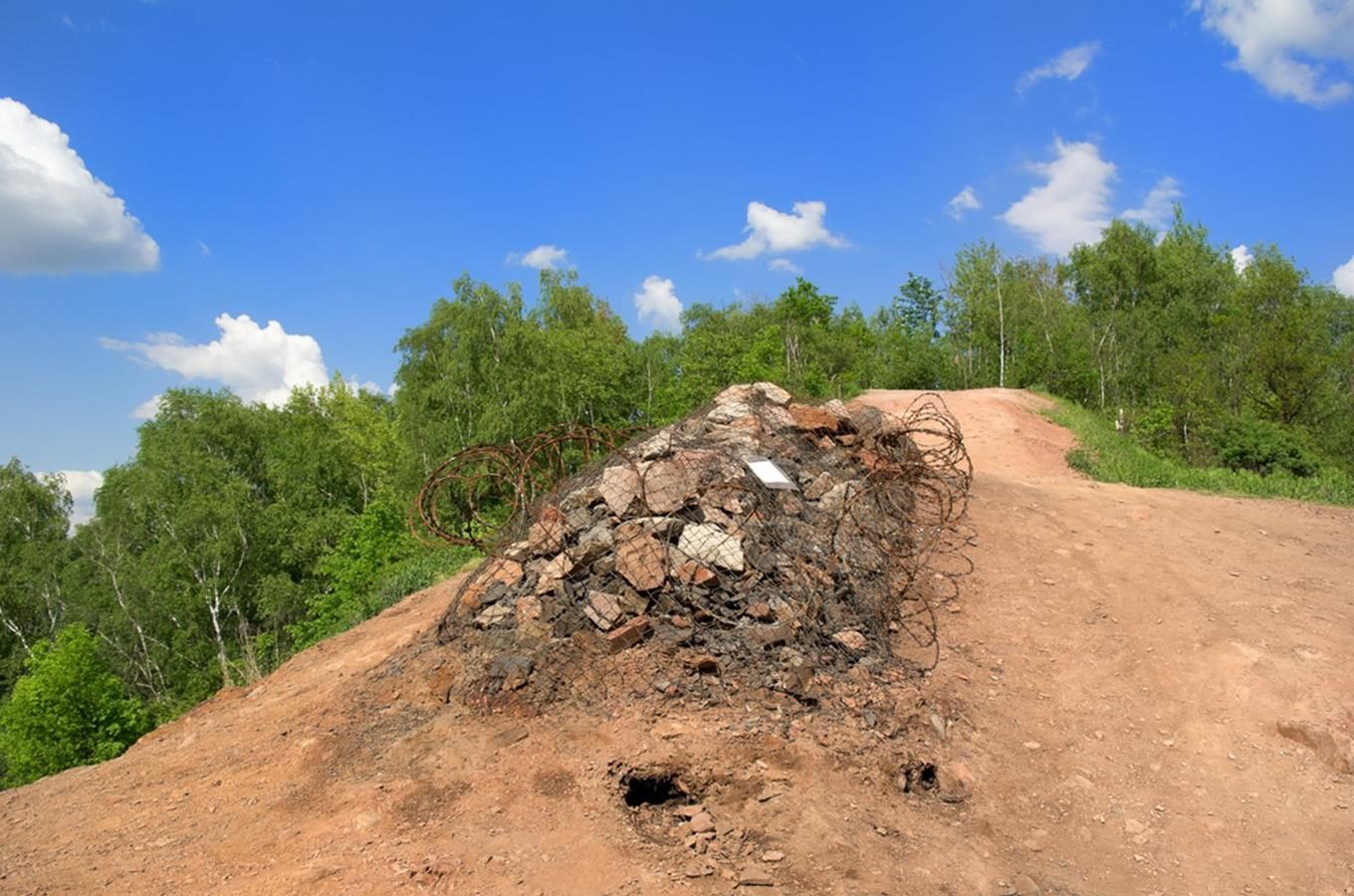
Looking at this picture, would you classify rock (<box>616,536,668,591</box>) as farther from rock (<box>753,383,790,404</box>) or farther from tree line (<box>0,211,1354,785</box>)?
tree line (<box>0,211,1354,785</box>)

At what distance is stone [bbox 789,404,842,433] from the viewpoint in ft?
29.6

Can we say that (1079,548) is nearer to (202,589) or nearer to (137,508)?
(202,589)

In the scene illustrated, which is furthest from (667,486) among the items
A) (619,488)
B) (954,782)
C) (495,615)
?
(954,782)

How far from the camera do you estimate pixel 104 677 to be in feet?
65.4

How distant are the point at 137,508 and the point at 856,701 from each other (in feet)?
90.9

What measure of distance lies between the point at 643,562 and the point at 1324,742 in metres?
5.07

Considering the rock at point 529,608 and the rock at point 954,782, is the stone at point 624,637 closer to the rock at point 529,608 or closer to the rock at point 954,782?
the rock at point 529,608

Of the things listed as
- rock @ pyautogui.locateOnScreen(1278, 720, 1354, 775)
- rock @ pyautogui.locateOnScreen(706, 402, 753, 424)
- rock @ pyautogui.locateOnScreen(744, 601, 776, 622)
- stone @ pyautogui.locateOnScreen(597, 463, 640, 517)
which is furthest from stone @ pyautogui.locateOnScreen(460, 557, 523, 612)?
rock @ pyautogui.locateOnScreen(1278, 720, 1354, 775)

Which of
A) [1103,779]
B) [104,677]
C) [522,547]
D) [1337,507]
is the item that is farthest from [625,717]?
[104,677]

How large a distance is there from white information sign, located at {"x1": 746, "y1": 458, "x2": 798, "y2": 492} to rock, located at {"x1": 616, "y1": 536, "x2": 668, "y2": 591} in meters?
1.31

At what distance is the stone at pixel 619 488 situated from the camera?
7027mm

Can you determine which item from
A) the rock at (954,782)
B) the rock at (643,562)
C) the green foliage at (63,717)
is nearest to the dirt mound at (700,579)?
the rock at (643,562)

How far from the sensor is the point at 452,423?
81.5ft

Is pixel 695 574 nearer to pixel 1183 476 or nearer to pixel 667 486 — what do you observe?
pixel 667 486
